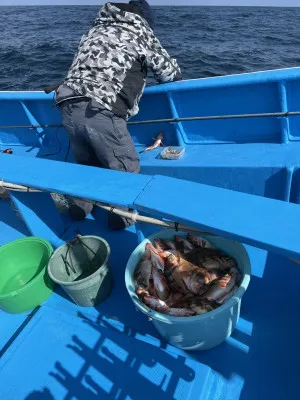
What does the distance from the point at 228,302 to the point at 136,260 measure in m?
0.76

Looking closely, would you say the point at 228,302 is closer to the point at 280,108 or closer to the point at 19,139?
the point at 280,108

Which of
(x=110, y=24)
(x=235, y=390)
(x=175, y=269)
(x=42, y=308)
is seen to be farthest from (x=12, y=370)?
(x=110, y=24)

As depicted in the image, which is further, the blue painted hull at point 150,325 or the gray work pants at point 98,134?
the gray work pants at point 98,134

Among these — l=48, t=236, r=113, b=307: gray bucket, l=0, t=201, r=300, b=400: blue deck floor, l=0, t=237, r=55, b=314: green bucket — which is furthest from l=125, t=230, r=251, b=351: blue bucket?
l=0, t=237, r=55, b=314: green bucket

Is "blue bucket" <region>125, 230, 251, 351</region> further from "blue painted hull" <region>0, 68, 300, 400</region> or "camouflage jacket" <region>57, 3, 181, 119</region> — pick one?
"camouflage jacket" <region>57, 3, 181, 119</region>

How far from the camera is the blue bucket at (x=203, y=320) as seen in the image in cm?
195

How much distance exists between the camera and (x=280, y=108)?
340cm

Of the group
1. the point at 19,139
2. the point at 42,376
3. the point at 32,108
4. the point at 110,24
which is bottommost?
the point at 42,376

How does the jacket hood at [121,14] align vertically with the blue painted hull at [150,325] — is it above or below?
above

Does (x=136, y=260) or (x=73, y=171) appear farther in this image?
(x=73, y=171)

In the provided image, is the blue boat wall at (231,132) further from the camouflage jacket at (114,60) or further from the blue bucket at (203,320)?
the blue bucket at (203,320)

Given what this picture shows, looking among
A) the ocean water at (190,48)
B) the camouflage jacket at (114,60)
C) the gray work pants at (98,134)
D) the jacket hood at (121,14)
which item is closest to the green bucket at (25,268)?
the gray work pants at (98,134)

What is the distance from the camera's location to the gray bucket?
8.49 ft

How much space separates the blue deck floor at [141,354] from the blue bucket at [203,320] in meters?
0.17
